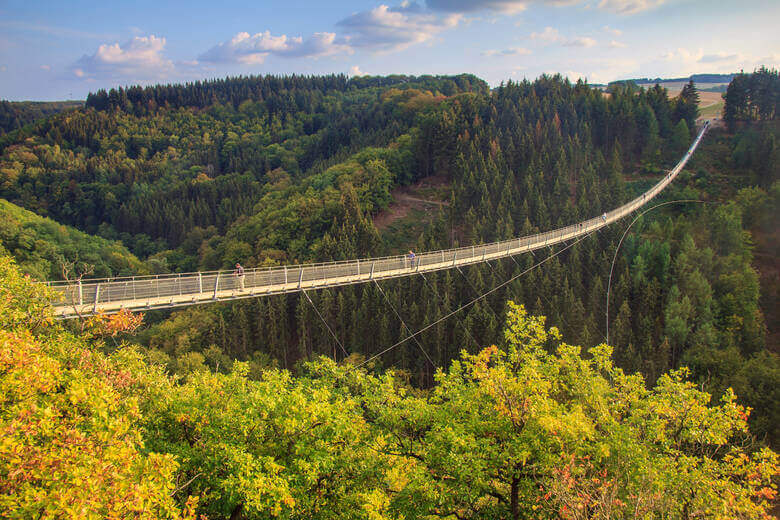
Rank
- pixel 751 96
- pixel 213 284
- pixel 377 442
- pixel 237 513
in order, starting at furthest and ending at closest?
pixel 751 96, pixel 213 284, pixel 377 442, pixel 237 513

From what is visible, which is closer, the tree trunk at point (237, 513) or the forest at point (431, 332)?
the forest at point (431, 332)

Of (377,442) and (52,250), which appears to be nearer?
(377,442)

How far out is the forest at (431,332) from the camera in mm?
9281

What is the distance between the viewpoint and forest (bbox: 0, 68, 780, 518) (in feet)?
30.5

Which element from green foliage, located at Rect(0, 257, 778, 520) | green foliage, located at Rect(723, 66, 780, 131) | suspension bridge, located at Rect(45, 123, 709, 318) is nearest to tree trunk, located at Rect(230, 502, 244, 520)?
green foliage, located at Rect(0, 257, 778, 520)

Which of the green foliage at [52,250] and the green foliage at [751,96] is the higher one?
the green foliage at [751,96]

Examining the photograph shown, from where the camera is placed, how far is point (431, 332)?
44.7 meters

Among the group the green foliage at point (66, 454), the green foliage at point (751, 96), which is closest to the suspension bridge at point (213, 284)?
the green foliage at point (66, 454)

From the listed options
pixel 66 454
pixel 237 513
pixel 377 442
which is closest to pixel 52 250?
pixel 237 513

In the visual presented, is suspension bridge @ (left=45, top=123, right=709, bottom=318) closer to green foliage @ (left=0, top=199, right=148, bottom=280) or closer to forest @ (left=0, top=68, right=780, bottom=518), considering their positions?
forest @ (left=0, top=68, right=780, bottom=518)

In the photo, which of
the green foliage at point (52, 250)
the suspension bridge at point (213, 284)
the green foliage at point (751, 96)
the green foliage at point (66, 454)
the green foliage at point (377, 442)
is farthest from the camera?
the green foliage at point (751, 96)

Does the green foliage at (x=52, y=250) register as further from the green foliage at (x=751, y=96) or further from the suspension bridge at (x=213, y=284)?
the green foliage at (x=751, y=96)

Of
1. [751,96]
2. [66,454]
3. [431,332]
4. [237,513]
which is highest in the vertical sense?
[751,96]

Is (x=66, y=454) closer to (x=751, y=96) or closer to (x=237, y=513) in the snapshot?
(x=237, y=513)
